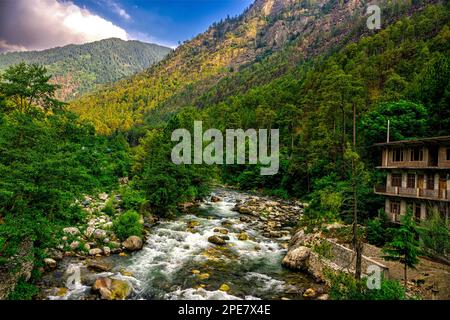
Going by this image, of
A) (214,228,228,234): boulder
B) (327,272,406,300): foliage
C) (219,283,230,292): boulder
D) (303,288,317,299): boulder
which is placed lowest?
(219,283,230,292): boulder

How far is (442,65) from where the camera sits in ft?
99.2

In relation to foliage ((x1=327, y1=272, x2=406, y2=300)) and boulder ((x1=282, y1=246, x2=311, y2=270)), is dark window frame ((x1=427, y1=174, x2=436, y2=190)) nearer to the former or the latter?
boulder ((x1=282, y1=246, x2=311, y2=270))

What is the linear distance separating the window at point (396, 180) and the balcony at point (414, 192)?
702 millimetres

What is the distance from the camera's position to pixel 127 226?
20609 millimetres

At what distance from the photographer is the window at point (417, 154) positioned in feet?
71.2

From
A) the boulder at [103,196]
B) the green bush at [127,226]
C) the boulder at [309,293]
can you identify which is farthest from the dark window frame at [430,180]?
the boulder at [103,196]

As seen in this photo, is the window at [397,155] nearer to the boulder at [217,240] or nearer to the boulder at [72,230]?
the boulder at [217,240]

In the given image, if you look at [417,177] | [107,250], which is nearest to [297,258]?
[107,250]

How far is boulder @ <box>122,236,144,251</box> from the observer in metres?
18.8

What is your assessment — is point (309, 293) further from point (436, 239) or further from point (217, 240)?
point (217, 240)

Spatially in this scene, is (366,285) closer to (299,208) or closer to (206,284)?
(206,284)

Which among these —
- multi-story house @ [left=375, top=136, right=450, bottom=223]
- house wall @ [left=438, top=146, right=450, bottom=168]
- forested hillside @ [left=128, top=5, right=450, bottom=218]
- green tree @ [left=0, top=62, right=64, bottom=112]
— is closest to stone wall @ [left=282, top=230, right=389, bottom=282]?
forested hillside @ [left=128, top=5, right=450, bottom=218]

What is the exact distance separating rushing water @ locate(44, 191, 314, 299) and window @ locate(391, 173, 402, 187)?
10.5 m

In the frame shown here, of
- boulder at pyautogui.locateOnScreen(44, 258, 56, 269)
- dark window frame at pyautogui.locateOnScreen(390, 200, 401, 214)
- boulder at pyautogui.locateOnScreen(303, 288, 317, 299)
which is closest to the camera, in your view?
boulder at pyautogui.locateOnScreen(303, 288, 317, 299)
